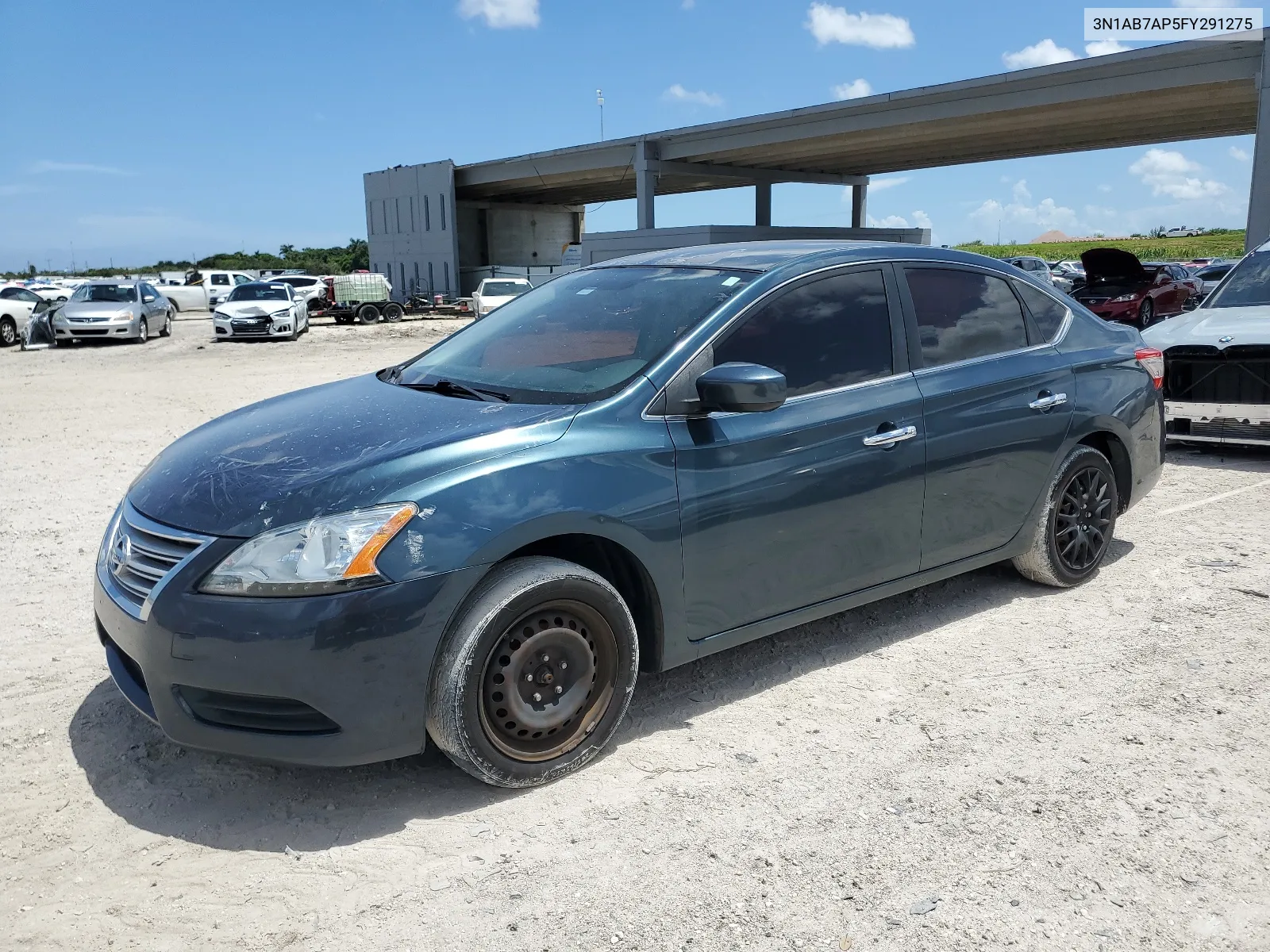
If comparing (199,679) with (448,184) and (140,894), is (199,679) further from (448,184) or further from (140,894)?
(448,184)

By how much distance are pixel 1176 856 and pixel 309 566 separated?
2.61m

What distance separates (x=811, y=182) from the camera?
4241cm

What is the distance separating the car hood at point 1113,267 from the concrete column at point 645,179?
17460 millimetres

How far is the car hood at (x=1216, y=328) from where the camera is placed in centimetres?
789

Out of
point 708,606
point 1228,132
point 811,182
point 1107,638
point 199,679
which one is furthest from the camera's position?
point 811,182

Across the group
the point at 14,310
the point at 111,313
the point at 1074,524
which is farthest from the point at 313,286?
the point at 1074,524

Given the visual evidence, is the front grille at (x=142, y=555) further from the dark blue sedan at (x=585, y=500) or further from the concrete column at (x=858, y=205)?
the concrete column at (x=858, y=205)

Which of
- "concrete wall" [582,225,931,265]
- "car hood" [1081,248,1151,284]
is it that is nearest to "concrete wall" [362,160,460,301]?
"concrete wall" [582,225,931,265]

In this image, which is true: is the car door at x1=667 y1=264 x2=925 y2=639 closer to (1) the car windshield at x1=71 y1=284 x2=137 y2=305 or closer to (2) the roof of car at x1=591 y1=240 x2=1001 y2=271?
(2) the roof of car at x1=591 y1=240 x2=1001 y2=271

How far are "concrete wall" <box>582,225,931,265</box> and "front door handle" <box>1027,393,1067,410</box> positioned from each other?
26.2 meters

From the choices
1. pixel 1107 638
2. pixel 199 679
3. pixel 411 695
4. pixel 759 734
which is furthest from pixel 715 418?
pixel 1107 638

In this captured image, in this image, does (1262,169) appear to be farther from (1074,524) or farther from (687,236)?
(1074,524)

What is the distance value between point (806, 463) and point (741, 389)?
1.77 feet

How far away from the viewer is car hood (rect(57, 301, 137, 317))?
23812mm
